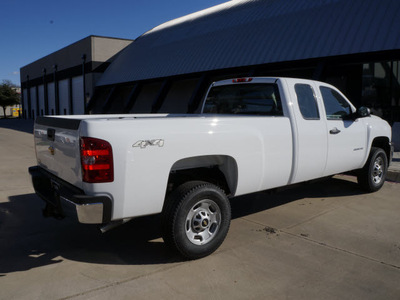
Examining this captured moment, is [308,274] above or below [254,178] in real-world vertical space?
below

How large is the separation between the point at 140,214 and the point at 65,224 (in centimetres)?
202

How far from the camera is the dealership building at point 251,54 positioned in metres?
14.8

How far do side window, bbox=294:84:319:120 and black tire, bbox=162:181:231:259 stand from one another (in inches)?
74.9

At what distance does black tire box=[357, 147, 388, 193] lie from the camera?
6519 millimetres

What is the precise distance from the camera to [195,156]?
381cm

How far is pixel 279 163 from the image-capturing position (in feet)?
15.0

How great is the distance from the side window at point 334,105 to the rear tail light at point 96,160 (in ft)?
11.5

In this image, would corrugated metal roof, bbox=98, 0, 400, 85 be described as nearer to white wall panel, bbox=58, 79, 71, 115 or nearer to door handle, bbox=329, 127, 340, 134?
white wall panel, bbox=58, 79, 71, 115

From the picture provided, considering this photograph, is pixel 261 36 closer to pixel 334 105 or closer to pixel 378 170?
pixel 378 170

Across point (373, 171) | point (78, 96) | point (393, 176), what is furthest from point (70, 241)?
point (78, 96)

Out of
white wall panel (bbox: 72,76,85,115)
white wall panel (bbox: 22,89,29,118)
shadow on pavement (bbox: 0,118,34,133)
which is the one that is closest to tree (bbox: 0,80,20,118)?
white wall panel (bbox: 22,89,29,118)

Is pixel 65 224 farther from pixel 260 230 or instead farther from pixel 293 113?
pixel 293 113

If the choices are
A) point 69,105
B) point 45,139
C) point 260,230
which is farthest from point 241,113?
point 69,105

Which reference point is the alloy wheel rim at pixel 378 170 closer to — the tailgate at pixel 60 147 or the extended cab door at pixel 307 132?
the extended cab door at pixel 307 132
